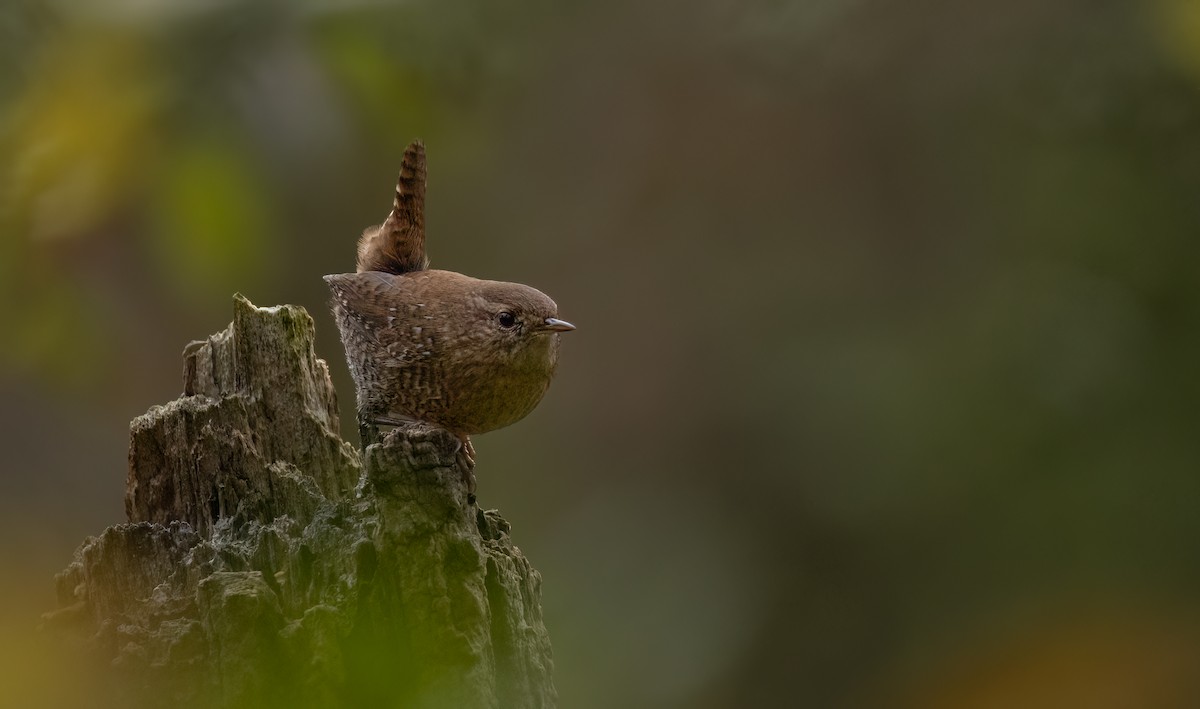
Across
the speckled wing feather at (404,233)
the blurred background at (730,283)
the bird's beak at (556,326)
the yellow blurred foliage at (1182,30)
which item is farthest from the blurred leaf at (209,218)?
the speckled wing feather at (404,233)

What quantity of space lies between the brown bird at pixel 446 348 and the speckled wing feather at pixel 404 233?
0.31m

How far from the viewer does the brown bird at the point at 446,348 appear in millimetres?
3270

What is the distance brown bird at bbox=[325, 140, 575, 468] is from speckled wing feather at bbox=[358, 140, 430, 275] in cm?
31

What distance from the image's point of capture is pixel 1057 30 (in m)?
3.21

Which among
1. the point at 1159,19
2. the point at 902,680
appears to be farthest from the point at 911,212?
the point at 1159,19

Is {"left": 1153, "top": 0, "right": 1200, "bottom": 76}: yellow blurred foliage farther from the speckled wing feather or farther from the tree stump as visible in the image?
the speckled wing feather

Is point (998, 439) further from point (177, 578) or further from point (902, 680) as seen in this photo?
point (177, 578)

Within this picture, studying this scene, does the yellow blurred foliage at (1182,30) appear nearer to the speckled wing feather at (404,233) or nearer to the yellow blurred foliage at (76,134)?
the yellow blurred foliage at (76,134)

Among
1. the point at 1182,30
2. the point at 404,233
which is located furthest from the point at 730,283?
the point at 1182,30

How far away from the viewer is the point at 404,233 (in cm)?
404

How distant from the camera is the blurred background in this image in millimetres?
1730

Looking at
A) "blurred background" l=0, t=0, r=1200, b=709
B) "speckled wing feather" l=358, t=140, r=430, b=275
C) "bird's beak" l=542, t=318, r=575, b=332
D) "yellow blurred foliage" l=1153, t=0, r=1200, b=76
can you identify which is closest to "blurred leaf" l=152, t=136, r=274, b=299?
"blurred background" l=0, t=0, r=1200, b=709

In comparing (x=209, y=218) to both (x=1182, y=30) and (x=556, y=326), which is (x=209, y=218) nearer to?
(x=1182, y=30)

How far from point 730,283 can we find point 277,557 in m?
3.46
